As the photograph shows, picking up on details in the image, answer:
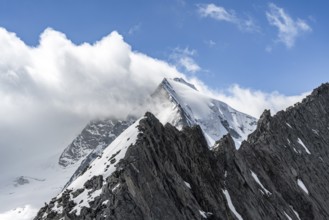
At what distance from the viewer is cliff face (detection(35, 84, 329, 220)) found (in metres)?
53.5

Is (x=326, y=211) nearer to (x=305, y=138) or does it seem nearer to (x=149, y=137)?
(x=305, y=138)

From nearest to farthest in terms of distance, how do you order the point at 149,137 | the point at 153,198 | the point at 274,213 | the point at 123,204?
the point at 123,204
the point at 153,198
the point at 149,137
the point at 274,213

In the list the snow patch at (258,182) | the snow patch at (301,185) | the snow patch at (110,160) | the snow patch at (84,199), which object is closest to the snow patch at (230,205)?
the snow patch at (258,182)

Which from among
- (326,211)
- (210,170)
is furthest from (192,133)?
(326,211)

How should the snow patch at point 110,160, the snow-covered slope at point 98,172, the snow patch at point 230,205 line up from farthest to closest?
1. the snow patch at point 230,205
2. the snow patch at point 110,160
3. the snow-covered slope at point 98,172

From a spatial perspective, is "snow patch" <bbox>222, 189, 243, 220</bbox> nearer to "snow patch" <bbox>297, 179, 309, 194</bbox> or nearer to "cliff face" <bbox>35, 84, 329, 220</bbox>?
"cliff face" <bbox>35, 84, 329, 220</bbox>

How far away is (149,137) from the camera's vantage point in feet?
207

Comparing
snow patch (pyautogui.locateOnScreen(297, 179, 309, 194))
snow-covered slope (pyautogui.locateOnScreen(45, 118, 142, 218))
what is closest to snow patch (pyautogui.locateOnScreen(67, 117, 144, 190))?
snow-covered slope (pyautogui.locateOnScreen(45, 118, 142, 218))

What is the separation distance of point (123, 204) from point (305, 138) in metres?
81.4

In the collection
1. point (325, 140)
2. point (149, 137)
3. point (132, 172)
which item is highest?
point (325, 140)

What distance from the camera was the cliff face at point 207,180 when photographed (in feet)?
176

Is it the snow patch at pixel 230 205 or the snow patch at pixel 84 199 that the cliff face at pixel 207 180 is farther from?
the snow patch at pixel 230 205

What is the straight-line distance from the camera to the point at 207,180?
69125mm

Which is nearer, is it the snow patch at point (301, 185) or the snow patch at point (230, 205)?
the snow patch at point (230, 205)
